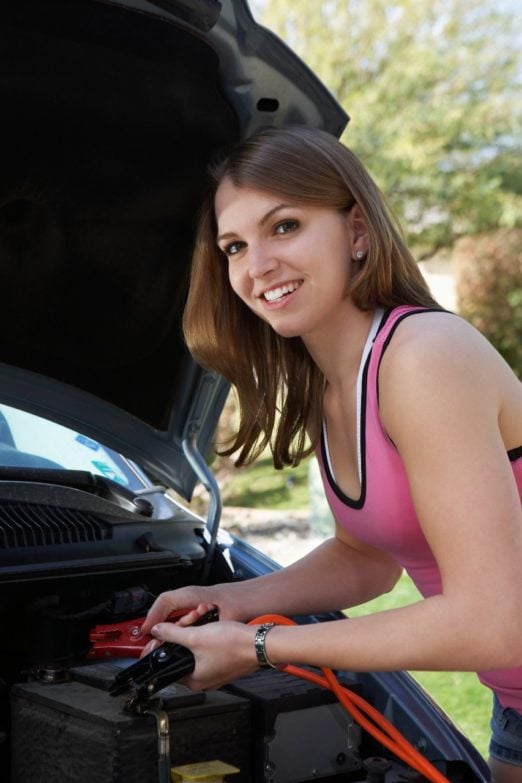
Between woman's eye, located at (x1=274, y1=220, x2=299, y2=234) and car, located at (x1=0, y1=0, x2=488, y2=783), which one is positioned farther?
woman's eye, located at (x1=274, y1=220, x2=299, y2=234)

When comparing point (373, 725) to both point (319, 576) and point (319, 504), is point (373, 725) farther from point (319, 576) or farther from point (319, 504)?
point (319, 504)

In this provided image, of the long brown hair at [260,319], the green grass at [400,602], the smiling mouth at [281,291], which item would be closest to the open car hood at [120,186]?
the long brown hair at [260,319]

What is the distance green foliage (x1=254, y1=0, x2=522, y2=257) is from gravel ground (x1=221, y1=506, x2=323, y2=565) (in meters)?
5.18

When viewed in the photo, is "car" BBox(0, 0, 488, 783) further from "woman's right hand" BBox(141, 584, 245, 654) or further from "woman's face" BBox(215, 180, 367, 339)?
"woman's face" BBox(215, 180, 367, 339)

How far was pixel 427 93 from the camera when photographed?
43.2 feet

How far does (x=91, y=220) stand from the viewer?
92.0 inches

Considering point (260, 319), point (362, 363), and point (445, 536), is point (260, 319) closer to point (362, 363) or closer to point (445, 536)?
point (362, 363)

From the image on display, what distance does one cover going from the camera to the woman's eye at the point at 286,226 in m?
1.84

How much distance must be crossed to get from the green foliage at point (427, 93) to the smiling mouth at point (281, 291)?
36.0 ft

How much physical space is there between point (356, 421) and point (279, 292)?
28 centimetres

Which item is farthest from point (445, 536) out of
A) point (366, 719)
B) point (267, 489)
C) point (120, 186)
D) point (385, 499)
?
point (267, 489)

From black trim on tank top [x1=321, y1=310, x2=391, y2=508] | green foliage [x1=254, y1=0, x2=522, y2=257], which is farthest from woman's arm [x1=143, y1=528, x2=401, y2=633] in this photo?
green foliage [x1=254, y1=0, x2=522, y2=257]

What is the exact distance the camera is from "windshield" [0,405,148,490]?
2.48 metres

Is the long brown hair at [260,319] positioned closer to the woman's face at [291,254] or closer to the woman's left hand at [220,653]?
the woman's face at [291,254]
